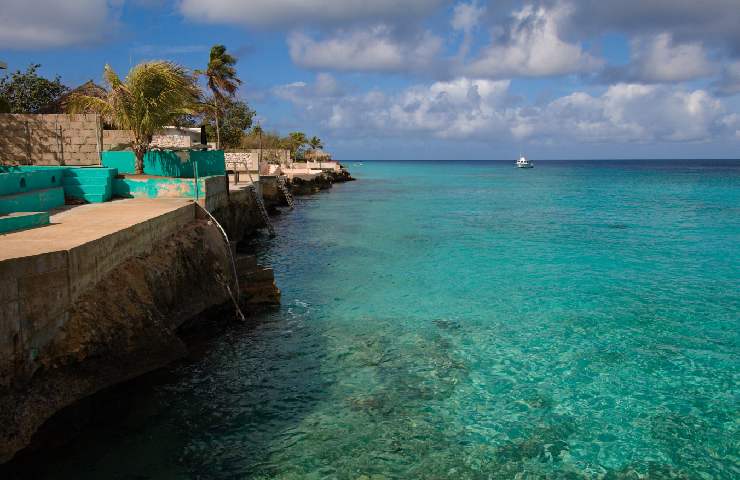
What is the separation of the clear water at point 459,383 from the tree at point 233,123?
43.5 metres

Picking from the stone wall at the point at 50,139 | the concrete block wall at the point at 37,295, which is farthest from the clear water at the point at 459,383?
the stone wall at the point at 50,139

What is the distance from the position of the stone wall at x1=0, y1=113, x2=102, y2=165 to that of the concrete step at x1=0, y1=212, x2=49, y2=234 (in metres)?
12.4

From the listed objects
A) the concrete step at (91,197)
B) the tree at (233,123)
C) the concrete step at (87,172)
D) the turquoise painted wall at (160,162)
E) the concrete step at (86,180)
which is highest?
the tree at (233,123)

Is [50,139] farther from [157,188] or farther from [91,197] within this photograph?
[157,188]

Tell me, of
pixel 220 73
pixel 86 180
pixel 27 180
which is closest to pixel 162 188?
pixel 86 180

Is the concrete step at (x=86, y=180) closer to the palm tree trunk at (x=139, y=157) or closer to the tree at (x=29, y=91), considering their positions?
the palm tree trunk at (x=139, y=157)

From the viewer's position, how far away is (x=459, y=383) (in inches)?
391

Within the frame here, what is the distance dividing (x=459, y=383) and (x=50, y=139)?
2048 centimetres

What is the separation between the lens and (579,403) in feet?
30.2

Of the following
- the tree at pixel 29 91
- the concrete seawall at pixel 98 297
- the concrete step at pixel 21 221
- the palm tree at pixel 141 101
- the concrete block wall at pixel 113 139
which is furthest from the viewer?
the tree at pixel 29 91

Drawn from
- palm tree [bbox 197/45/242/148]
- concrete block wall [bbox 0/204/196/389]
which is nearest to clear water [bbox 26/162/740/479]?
concrete block wall [bbox 0/204/196/389]

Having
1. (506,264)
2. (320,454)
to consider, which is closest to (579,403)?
(320,454)

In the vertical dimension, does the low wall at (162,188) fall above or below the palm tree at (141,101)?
below

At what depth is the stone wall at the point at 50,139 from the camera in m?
21.4
